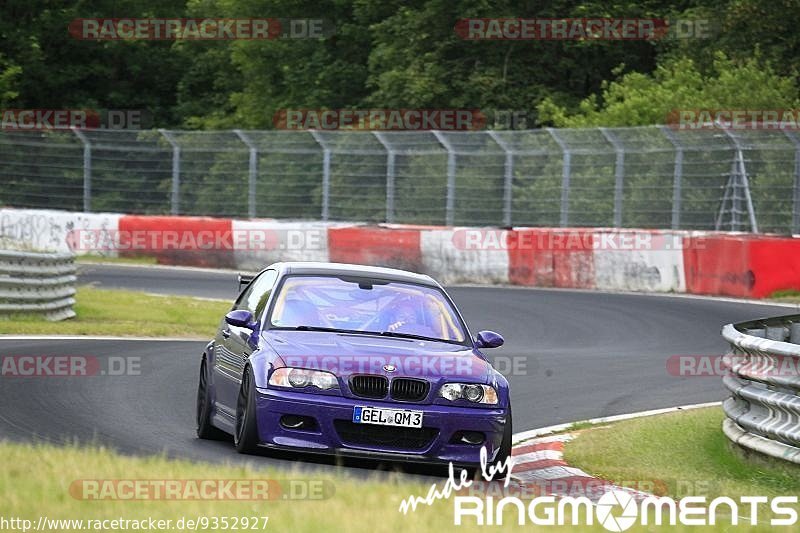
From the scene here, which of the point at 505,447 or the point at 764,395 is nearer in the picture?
the point at 505,447

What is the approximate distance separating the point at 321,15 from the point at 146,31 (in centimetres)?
Result: 648

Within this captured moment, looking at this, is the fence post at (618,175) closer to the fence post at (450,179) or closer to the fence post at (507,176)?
the fence post at (507,176)

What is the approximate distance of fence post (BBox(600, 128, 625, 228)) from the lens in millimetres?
27641

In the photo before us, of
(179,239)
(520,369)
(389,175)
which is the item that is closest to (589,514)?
(520,369)

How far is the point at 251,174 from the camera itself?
1310 inches

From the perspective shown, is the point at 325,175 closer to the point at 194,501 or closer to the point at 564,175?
the point at 564,175

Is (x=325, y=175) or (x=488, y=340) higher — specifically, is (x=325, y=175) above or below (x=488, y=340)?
above

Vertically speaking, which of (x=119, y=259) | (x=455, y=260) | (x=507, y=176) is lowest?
(x=119, y=259)

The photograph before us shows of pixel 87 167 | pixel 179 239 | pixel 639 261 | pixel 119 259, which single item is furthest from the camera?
pixel 87 167

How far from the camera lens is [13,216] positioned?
111 feet

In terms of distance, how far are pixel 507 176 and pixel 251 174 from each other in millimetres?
6176

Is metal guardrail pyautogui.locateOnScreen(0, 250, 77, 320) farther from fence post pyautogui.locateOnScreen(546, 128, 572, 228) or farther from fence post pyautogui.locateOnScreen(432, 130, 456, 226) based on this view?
fence post pyautogui.locateOnScreen(432, 130, 456, 226)

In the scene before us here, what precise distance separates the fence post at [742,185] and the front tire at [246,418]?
55.5ft

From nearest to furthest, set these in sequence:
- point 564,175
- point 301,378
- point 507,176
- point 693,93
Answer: point 301,378 → point 564,175 → point 507,176 → point 693,93
